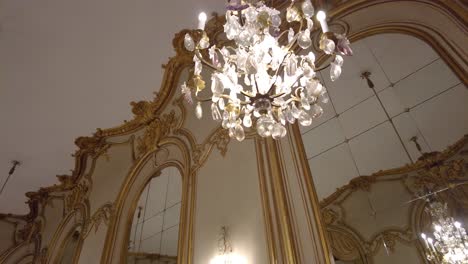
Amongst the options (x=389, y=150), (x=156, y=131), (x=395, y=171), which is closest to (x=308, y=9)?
(x=389, y=150)

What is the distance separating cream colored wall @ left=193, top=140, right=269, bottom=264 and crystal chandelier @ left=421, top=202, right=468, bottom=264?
1225 mm

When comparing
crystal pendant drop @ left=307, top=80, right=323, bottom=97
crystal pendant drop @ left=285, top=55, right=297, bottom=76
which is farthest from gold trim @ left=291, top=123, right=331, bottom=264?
crystal pendant drop @ left=285, top=55, right=297, bottom=76

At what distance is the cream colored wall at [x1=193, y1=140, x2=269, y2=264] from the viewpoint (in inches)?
113

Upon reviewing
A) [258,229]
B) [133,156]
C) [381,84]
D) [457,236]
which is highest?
[133,156]

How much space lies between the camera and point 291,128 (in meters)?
3.36

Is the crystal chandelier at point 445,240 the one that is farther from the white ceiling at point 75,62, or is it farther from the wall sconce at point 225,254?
the white ceiling at point 75,62

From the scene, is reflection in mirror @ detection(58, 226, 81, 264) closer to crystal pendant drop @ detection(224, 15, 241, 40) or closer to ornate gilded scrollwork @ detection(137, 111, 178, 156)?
ornate gilded scrollwork @ detection(137, 111, 178, 156)

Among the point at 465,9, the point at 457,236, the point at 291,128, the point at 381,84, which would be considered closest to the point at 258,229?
the point at 291,128

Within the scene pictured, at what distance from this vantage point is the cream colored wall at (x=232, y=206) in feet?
9.44

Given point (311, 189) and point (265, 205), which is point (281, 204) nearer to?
point (265, 205)

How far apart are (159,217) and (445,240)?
336 centimetres

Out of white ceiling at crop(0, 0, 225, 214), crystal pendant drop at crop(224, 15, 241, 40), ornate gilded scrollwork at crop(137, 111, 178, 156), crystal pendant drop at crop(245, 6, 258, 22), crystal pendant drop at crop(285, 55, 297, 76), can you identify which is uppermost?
white ceiling at crop(0, 0, 225, 214)

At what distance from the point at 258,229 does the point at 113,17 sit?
346 cm

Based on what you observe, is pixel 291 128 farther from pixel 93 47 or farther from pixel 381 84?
pixel 93 47
